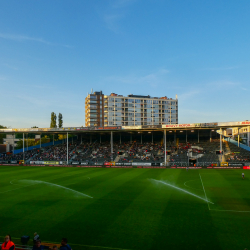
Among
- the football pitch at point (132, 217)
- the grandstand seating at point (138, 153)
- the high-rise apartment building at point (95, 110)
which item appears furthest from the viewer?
the high-rise apartment building at point (95, 110)

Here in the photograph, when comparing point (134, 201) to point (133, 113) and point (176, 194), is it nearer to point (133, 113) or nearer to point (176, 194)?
point (176, 194)

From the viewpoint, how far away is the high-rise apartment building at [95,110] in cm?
11694

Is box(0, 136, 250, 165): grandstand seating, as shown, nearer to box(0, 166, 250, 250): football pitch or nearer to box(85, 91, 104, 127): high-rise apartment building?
box(0, 166, 250, 250): football pitch

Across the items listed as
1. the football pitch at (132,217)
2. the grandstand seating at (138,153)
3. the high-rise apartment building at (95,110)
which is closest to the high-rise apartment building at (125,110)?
the high-rise apartment building at (95,110)

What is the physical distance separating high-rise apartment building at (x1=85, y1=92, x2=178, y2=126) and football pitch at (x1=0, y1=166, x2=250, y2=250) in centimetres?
9181

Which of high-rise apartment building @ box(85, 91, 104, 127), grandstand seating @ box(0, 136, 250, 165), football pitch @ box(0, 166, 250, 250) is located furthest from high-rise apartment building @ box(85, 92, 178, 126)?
football pitch @ box(0, 166, 250, 250)

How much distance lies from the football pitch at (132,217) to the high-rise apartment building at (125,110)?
9181 cm

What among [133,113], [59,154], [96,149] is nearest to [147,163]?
[96,149]

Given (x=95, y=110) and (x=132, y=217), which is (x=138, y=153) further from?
(x=95, y=110)

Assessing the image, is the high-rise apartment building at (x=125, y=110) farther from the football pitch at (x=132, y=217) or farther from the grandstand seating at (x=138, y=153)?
the football pitch at (x=132, y=217)

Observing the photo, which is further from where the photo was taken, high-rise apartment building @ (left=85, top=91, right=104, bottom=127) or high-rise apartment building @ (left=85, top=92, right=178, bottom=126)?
high-rise apartment building @ (left=85, top=91, right=104, bottom=127)

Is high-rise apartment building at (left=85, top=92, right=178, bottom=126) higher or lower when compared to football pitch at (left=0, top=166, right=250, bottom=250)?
higher

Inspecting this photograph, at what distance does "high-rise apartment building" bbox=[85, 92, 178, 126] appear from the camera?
379 feet

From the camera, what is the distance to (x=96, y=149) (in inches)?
2650
